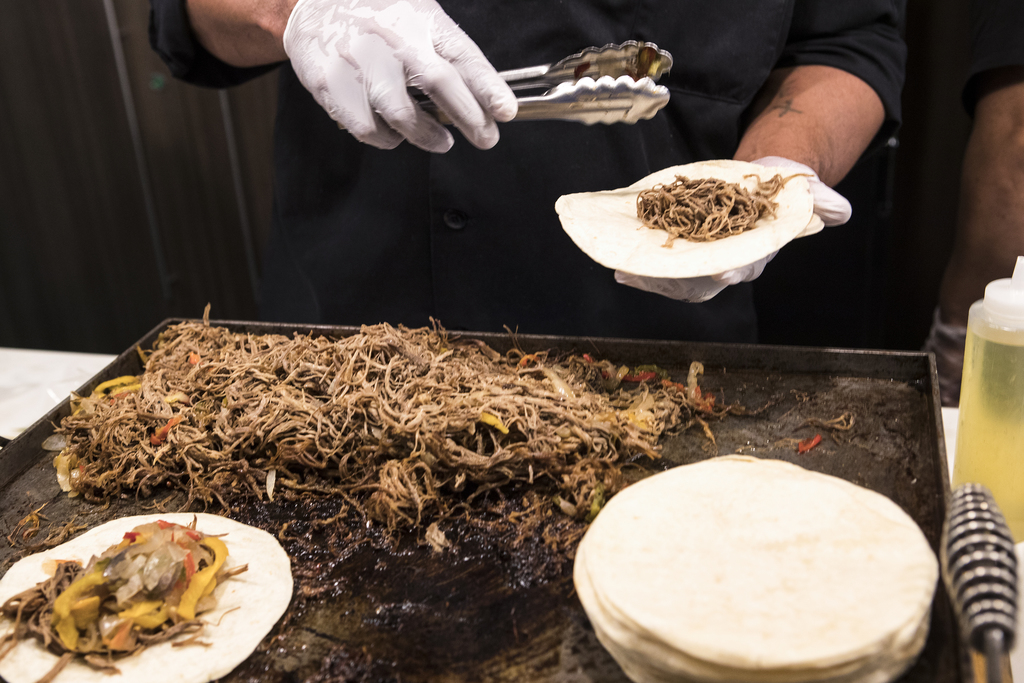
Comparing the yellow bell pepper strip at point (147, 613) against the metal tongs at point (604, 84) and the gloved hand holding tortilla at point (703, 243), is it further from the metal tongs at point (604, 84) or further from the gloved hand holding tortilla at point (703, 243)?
the metal tongs at point (604, 84)

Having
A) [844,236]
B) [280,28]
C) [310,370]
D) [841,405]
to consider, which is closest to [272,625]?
[310,370]

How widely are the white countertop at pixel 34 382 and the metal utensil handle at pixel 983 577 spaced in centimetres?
143

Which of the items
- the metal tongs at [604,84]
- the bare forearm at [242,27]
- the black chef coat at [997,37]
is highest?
the bare forearm at [242,27]

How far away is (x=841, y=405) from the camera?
8.09 ft

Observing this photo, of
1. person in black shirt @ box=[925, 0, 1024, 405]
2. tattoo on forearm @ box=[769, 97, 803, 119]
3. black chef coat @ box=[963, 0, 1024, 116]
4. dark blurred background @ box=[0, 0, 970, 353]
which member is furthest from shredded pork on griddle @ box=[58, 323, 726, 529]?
dark blurred background @ box=[0, 0, 970, 353]

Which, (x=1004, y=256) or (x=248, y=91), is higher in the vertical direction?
(x=248, y=91)

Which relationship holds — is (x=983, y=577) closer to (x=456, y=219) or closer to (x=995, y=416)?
(x=995, y=416)

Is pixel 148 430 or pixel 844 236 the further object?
pixel 844 236

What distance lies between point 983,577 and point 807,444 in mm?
1024

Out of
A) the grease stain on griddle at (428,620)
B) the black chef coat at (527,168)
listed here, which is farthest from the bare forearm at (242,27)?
the grease stain on griddle at (428,620)

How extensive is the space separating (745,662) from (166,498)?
5.76 feet

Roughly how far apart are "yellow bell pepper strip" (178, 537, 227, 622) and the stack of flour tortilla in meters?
0.88

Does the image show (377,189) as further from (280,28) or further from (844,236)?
(844,236)

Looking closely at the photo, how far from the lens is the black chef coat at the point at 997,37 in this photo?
344cm
